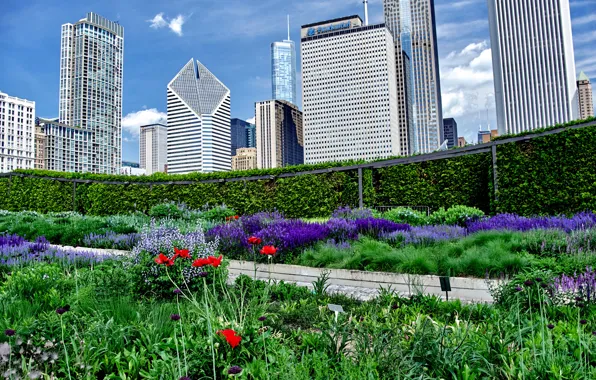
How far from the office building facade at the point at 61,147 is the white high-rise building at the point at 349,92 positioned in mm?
106605

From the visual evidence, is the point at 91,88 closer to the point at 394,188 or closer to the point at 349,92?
the point at 349,92

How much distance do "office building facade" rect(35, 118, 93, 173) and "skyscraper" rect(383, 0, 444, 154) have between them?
146 metres

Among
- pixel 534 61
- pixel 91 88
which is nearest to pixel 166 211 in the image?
pixel 534 61

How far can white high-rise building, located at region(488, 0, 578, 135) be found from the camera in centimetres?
8812

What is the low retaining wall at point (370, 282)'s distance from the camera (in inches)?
161

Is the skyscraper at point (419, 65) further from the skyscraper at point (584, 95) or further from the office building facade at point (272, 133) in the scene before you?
the office building facade at point (272, 133)

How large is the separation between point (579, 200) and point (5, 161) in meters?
155

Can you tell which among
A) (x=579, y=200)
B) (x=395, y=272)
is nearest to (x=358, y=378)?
(x=395, y=272)

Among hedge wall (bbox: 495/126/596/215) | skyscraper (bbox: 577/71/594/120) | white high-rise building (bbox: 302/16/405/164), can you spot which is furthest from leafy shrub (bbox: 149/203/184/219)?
skyscraper (bbox: 577/71/594/120)

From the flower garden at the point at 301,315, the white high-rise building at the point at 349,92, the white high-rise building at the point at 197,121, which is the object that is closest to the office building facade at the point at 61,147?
the white high-rise building at the point at 197,121

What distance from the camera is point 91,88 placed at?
18650 cm

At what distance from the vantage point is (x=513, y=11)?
91.0m

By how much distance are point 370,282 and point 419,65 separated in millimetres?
187627

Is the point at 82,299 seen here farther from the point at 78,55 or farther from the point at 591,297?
the point at 78,55
